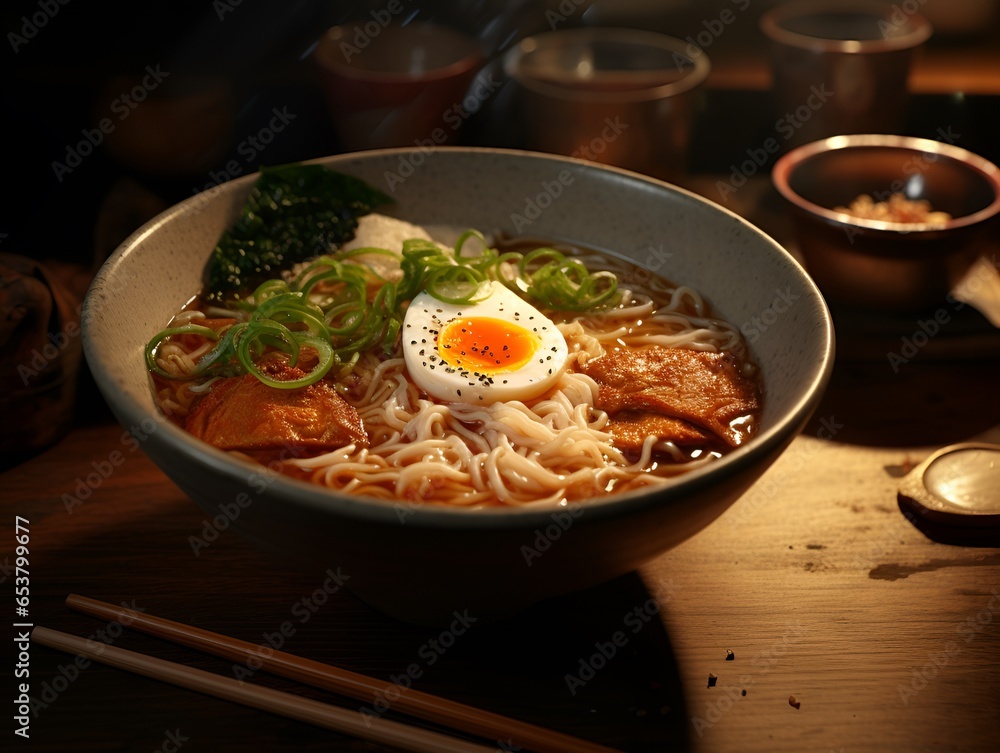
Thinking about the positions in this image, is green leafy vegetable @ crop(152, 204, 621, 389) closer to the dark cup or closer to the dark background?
the dark background

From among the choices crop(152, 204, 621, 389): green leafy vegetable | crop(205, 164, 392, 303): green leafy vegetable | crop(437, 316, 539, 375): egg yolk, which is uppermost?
crop(205, 164, 392, 303): green leafy vegetable

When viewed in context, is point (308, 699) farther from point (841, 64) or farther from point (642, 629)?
point (841, 64)

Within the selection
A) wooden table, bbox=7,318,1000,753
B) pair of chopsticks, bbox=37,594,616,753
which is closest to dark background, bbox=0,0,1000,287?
wooden table, bbox=7,318,1000,753

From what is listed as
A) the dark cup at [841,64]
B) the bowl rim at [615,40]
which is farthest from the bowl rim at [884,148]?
the bowl rim at [615,40]

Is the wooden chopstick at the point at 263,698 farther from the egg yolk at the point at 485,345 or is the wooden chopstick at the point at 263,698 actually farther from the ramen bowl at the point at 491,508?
the egg yolk at the point at 485,345

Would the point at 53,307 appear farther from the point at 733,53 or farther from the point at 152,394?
the point at 733,53

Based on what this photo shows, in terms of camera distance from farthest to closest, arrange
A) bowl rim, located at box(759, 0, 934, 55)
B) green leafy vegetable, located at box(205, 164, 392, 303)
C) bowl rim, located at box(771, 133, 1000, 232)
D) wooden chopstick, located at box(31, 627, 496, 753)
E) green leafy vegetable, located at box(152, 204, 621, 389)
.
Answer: bowl rim, located at box(759, 0, 934, 55), bowl rim, located at box(771, 133, 1000, 232), green leafy vegetable, located at box(205, 164, 392, 303), green leafy vegetable, located at box(152, 204, 621, 389), wooden chopstick, located at box(31, 627, 496, 753)

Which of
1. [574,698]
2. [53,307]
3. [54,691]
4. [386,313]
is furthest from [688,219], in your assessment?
[54,691]

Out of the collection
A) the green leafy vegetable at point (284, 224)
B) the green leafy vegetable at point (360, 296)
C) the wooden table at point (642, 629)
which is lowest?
the wooden table at point (642, 629)
